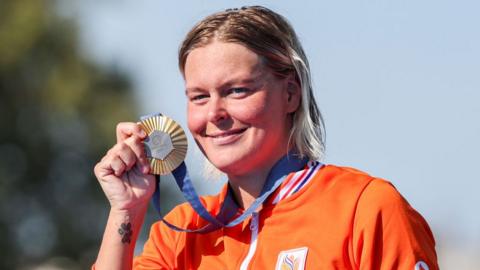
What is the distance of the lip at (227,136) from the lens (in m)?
5.44

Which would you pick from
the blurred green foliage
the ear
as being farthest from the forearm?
the blurred green foliage

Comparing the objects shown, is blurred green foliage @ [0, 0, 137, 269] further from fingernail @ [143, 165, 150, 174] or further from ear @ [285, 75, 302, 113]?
ear @ [285, 75, 302, 113]

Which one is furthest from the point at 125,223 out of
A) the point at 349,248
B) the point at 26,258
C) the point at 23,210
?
the point at 23,210

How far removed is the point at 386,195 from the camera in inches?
205

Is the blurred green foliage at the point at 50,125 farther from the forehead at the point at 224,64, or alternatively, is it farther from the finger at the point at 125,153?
the forehead at the point at 224,64

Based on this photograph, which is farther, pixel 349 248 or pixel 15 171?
pixel 15 171

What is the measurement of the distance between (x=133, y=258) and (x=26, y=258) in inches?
821

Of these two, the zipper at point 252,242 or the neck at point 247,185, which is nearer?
the zipper at point 252,242

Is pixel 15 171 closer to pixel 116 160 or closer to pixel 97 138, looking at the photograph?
pixel 97 138

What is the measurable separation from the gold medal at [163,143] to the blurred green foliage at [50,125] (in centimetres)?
2111

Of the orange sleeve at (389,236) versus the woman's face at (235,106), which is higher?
the woman's face at (235,106)

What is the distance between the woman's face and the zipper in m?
0.21

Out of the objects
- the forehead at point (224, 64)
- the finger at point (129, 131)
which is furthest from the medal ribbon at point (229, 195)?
the forehead at point (224, 64)

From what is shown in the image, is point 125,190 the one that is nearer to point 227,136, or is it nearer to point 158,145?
point 158,145
